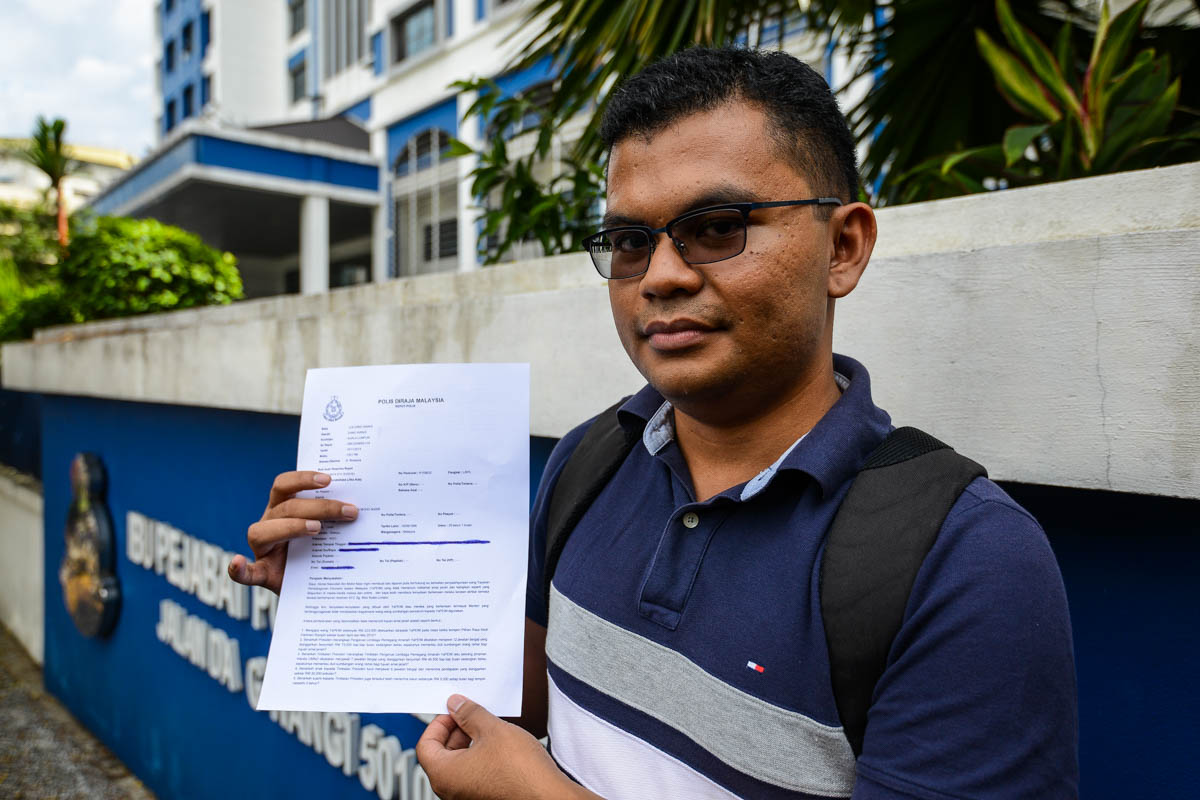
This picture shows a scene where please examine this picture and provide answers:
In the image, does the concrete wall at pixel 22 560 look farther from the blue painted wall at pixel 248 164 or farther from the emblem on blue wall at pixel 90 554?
the blue painted wall at pixel 248 164

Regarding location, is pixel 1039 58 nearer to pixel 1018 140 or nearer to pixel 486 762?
pixel 1018 140

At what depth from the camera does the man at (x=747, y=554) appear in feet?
2.76

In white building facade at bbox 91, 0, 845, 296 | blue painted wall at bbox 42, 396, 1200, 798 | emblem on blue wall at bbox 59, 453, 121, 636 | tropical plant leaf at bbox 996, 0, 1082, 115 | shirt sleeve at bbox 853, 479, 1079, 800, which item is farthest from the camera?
white building facade at bbox 91, 0, 845, 296

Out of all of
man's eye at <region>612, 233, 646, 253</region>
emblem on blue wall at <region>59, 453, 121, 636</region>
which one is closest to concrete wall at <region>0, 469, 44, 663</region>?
emblem on blue wall at <region>59, 453, 121, 636</region>

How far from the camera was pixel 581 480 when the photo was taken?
138cm

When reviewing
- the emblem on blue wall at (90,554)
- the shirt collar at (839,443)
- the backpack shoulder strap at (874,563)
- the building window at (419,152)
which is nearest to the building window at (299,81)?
the building window at (419,152)

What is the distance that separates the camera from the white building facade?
13.8 metres

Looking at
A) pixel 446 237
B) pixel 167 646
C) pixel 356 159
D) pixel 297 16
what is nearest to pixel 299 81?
pixel 297 16

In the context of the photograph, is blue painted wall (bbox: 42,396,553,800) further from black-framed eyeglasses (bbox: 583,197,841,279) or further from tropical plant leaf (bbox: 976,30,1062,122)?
tropical plant leaf (bbox: 976,30,1062,122)

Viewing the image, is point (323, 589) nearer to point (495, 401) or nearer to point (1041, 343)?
point (495, 401)

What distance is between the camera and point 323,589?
1410mm

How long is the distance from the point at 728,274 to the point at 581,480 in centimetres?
46

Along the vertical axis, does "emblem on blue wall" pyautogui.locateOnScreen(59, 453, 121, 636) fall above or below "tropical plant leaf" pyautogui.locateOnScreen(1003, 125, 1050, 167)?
below

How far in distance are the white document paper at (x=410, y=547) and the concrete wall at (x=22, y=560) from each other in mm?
6148
